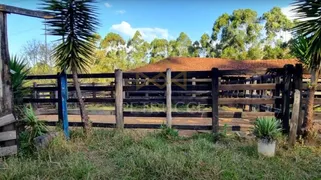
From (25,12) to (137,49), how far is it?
31.6 metres

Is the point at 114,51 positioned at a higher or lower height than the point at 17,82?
higher

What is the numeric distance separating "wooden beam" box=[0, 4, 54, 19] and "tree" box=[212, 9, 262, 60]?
82.3 feet

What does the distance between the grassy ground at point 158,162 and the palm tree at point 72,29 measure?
1.16 meters

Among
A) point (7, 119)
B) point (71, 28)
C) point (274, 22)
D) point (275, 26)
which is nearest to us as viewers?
point (7, 119)

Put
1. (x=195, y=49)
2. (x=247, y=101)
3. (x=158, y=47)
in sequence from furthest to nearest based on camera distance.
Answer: (x=158, y=47) → (x=195, y=49) → (x=247, y=101)

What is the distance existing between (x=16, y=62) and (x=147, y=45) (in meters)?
30.6

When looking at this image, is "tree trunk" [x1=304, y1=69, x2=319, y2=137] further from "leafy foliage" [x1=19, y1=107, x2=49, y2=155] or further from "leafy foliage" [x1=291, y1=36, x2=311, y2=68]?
"leafy foliage" [x1=19, y1=107, x2=49, y2=155]

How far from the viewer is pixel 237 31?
2878cm

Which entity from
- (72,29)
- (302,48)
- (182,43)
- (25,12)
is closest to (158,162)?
(72,29)

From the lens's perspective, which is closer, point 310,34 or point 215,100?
point 310,34

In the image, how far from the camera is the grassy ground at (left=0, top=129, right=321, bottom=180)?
3.17 metres

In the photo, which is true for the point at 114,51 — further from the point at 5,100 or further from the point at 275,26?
the point at 5,100

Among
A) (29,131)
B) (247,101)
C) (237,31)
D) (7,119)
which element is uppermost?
(237,31)

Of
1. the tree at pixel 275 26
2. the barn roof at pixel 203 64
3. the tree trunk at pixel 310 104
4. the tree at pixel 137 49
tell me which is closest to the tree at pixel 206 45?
the tree at pixel 275 26
